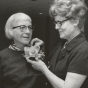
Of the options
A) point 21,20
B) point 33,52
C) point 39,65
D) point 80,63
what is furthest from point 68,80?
point 21,20

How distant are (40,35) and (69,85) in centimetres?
56

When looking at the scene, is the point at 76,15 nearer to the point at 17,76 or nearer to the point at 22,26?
the point at 22,26

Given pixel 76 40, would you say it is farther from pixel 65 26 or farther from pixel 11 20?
pixel 11 20

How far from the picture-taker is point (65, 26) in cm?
150

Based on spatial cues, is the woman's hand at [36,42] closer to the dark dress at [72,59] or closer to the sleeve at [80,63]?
the dark dress at [72,59]

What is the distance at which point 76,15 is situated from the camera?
1.48m

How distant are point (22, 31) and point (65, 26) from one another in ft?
1.13

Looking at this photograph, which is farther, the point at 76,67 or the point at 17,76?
the point at 17,76

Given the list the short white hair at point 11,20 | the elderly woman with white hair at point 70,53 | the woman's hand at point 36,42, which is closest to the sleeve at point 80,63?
the elderly woman with white hair at point 70,53

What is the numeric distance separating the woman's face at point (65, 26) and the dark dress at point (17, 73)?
1.24 feet

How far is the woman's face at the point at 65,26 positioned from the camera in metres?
1.49

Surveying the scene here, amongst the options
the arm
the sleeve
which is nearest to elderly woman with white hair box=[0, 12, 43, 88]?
the arm

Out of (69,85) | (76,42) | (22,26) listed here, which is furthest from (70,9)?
(69,85)

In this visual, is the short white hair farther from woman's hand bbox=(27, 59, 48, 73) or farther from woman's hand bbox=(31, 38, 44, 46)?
woman's hand bbox=(27, 59, 48, 73)
